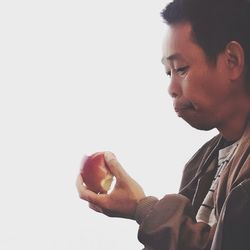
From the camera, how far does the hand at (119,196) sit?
836 millimetres

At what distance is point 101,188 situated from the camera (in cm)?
90

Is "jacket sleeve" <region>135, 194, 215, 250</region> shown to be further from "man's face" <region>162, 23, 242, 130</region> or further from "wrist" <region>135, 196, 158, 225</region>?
"man's face" <region>162, 23, 242, 130</region>

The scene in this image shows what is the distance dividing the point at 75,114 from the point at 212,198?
49 centimetres

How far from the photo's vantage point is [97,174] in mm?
891

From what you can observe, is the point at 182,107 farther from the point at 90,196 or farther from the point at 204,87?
the point at 90,196

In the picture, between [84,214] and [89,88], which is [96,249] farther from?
[89,88]

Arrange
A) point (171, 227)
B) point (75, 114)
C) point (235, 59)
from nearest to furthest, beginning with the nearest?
point (171, 227), point (235, 59), point (75, 114)

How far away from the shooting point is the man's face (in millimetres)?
850

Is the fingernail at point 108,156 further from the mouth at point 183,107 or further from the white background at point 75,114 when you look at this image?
the white background at point 75,114

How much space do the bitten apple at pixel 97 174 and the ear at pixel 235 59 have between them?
0.26m

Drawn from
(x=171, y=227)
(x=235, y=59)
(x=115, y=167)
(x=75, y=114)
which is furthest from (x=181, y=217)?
(x=75, y=114)

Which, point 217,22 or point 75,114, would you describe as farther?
point 75,114

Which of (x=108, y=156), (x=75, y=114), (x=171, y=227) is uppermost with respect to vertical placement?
(x=75, y=114)

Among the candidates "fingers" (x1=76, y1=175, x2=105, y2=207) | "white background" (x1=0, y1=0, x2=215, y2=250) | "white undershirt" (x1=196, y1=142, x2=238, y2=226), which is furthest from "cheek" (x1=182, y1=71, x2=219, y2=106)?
"white background" (x1=0, y1=0, x2=215, y2=250)
